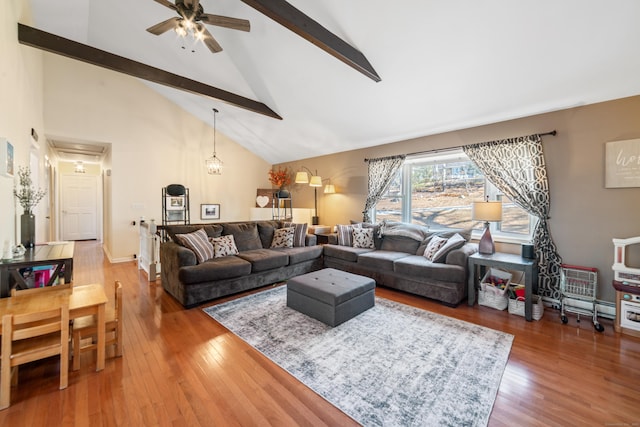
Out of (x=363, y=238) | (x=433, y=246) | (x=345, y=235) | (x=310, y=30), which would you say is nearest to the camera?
(x=310, y=30)

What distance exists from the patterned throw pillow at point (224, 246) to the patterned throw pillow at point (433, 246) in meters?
2.89

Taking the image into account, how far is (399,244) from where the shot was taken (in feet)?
14.4

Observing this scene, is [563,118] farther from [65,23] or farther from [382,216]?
[65,23]

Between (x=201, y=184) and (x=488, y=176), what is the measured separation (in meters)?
6.08

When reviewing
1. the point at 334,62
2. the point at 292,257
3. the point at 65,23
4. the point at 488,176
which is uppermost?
the point at 65,23

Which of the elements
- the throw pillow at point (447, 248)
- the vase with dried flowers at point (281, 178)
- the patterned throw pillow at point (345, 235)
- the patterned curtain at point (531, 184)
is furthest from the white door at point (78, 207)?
the patterned curtain at point (531, 184)

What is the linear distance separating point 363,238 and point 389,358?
2.59 meters

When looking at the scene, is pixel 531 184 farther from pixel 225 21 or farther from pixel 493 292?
pixel 225 21

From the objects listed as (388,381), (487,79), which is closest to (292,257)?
(388,381)

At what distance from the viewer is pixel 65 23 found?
4012 millimetres

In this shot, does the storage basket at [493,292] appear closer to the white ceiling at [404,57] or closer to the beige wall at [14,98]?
the white ceiling at [404,57]

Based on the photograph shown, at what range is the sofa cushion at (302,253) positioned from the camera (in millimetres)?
4227

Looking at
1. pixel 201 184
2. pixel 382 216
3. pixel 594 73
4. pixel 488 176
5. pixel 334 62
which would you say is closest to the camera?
pixel 594 73

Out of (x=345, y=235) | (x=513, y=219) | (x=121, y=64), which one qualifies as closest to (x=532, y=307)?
(x=513, y=219)
